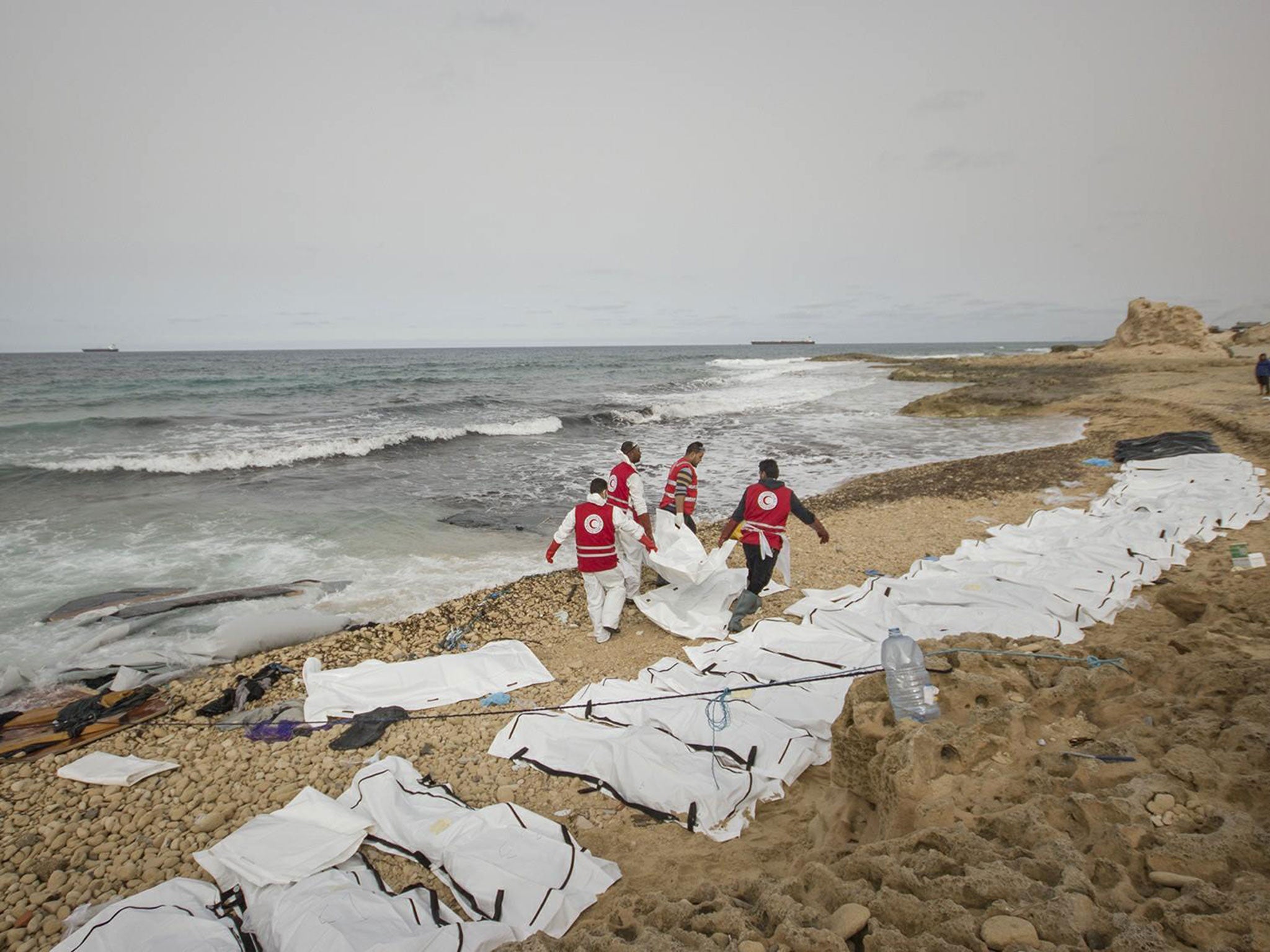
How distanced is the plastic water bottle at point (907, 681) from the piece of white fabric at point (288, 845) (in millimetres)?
3104

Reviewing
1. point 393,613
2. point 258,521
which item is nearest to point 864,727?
point 393,613

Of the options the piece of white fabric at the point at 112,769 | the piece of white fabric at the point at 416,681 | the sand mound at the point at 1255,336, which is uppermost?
the sand mound at the point at 1255,336

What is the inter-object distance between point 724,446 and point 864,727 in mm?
15427

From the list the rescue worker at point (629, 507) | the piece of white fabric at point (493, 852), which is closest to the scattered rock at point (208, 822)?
the piece of white fabric at point (493, 852)

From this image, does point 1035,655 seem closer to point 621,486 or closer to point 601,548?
point 601,548

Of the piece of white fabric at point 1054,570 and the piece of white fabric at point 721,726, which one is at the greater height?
the piece of white fabric at point 1054,570

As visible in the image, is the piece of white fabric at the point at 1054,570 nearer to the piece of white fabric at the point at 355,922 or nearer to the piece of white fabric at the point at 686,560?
the piece of white fabric at the point at 686,560

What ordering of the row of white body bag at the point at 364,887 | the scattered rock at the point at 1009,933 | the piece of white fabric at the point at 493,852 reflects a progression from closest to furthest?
the scattered rock at the point at 1009,933, the row of white body bag at the point at 364,887, the piece of white fabric at the point at 493,852

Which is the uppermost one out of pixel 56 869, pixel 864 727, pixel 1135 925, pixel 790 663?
pixel 1135 925

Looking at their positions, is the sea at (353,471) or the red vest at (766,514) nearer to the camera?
the red vest at (766,514)

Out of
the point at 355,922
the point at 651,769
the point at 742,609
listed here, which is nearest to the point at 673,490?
the point at 742,609

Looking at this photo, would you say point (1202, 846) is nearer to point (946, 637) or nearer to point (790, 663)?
point (946, 637)

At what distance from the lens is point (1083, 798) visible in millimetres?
2352

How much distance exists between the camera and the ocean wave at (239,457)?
15.6 meters
